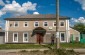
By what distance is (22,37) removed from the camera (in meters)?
45.5

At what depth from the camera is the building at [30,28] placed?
148 feet

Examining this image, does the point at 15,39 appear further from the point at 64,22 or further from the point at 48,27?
the point at 64,22

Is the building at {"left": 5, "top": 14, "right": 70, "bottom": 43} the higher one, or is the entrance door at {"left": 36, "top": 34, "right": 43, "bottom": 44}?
the building at {"left": 5, "top": 14, "right": 70, "bottom": 43}

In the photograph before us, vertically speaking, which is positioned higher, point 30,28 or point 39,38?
point 30,28

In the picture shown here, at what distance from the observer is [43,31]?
4509cm

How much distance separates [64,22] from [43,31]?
483 cm

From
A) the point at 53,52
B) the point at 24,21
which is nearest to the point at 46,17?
the point at 24,21

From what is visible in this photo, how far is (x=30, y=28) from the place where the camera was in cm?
4588

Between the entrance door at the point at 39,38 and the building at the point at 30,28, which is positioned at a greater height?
the building at the point at 30,28

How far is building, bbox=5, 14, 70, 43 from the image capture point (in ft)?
148

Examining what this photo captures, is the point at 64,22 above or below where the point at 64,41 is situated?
above

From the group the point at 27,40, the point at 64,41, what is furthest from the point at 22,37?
the point at 64,41

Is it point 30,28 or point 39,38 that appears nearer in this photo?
point 39,38

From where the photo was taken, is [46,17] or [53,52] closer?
[53,52]
